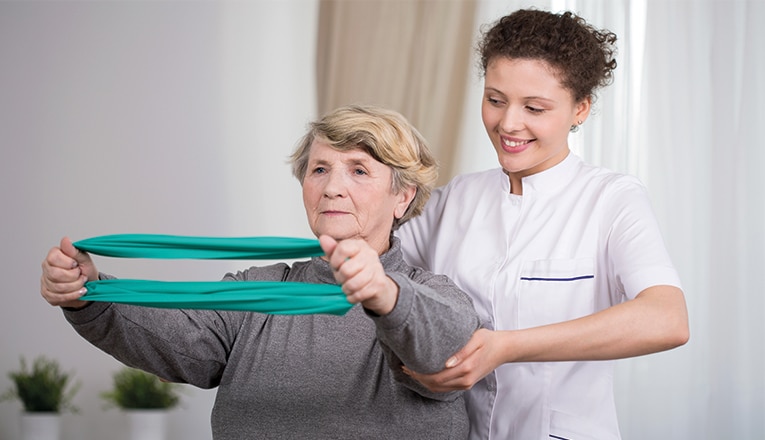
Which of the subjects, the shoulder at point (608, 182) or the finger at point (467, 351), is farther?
the shoulder at point (608, 182)

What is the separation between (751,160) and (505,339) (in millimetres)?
2092

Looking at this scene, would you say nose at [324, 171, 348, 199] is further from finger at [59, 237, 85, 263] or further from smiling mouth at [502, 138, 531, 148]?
finger at [59, 237, 85, 263]

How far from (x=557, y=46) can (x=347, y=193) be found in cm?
63

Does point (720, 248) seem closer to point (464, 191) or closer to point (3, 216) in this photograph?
point (464, 191)

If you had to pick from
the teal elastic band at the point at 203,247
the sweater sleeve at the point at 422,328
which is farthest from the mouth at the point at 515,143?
the teal elastic band at the point at 203,247

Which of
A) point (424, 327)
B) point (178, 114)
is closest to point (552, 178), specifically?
point (424, 327)

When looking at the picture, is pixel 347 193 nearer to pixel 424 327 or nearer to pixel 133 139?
pixel 424 327

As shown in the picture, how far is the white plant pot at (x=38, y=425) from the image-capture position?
14.0 ft

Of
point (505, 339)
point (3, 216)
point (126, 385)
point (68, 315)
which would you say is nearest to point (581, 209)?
point (505, 339)

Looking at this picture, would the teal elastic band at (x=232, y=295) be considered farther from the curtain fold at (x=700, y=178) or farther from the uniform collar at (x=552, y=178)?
the curtain fold at (x=700, y=178)

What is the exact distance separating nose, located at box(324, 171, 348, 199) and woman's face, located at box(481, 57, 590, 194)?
42cm

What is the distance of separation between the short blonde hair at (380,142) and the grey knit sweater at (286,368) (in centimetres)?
28

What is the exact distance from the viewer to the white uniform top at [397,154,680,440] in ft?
6.95

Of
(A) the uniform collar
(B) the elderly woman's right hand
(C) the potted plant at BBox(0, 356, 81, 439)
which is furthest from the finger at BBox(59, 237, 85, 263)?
(C) the potted plant at BBox(0, 356, 81, 439)
